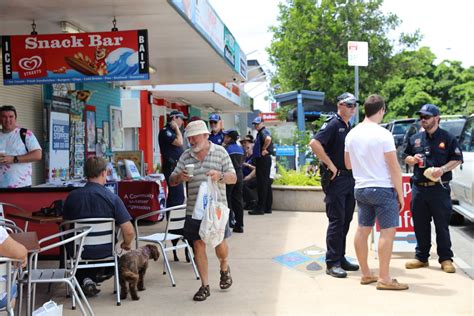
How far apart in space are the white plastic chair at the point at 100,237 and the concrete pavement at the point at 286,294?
1.26ft

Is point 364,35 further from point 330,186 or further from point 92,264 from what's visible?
point 92,264

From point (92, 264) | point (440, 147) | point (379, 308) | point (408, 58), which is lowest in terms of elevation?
point (379, 308)

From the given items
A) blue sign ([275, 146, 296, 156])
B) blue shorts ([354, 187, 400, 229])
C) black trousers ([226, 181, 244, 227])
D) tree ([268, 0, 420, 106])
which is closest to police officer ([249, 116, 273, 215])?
black trousers ([226, 181, 244, 227])

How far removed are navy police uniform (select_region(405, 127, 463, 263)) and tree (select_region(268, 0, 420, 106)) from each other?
62.2ft

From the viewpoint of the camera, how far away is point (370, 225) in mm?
5648

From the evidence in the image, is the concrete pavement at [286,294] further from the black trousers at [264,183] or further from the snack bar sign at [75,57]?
the black trousers at [264,183]

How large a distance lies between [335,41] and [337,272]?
68.8 feet

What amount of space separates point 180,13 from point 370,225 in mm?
3498

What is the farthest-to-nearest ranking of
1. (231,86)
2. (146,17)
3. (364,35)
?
(364,35) → (231,86) → (146,17)

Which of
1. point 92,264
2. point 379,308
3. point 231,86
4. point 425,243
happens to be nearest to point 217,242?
point 92,264

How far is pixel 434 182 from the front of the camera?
6.21m

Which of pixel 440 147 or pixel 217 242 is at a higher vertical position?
pixel 440 147

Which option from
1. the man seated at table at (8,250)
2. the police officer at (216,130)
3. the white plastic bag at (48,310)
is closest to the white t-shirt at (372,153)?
the white plastic bag at (48,310)

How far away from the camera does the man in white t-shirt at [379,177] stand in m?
5.41
